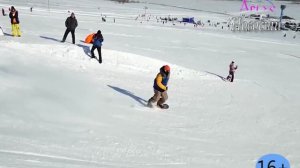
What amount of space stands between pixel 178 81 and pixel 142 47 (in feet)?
20.4

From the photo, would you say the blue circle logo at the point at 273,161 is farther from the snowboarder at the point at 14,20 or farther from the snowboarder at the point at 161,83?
the snowboarder at the point at 14,20

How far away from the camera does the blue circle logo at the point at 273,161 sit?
25.5ft

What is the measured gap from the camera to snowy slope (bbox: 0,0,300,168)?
26.1 ft

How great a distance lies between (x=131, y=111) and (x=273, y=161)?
4627mm

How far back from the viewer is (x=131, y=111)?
1146 centimetres

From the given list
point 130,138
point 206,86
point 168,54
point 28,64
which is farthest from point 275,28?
point 130,138

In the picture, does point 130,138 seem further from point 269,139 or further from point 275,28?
point 275,28

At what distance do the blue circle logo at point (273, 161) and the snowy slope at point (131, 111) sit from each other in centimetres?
21

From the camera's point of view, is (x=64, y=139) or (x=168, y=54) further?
(x=168, y=54)

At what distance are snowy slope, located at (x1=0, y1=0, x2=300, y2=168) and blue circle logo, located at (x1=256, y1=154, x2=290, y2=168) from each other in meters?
0.21

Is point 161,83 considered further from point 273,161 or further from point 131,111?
point 273,161

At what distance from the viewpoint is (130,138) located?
905 centimetres

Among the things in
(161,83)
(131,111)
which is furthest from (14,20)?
(161,83)

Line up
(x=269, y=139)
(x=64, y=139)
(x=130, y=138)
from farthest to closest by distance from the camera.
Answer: (x=269, y=139) < (x=130, y=138) < (x=64, y=139)
